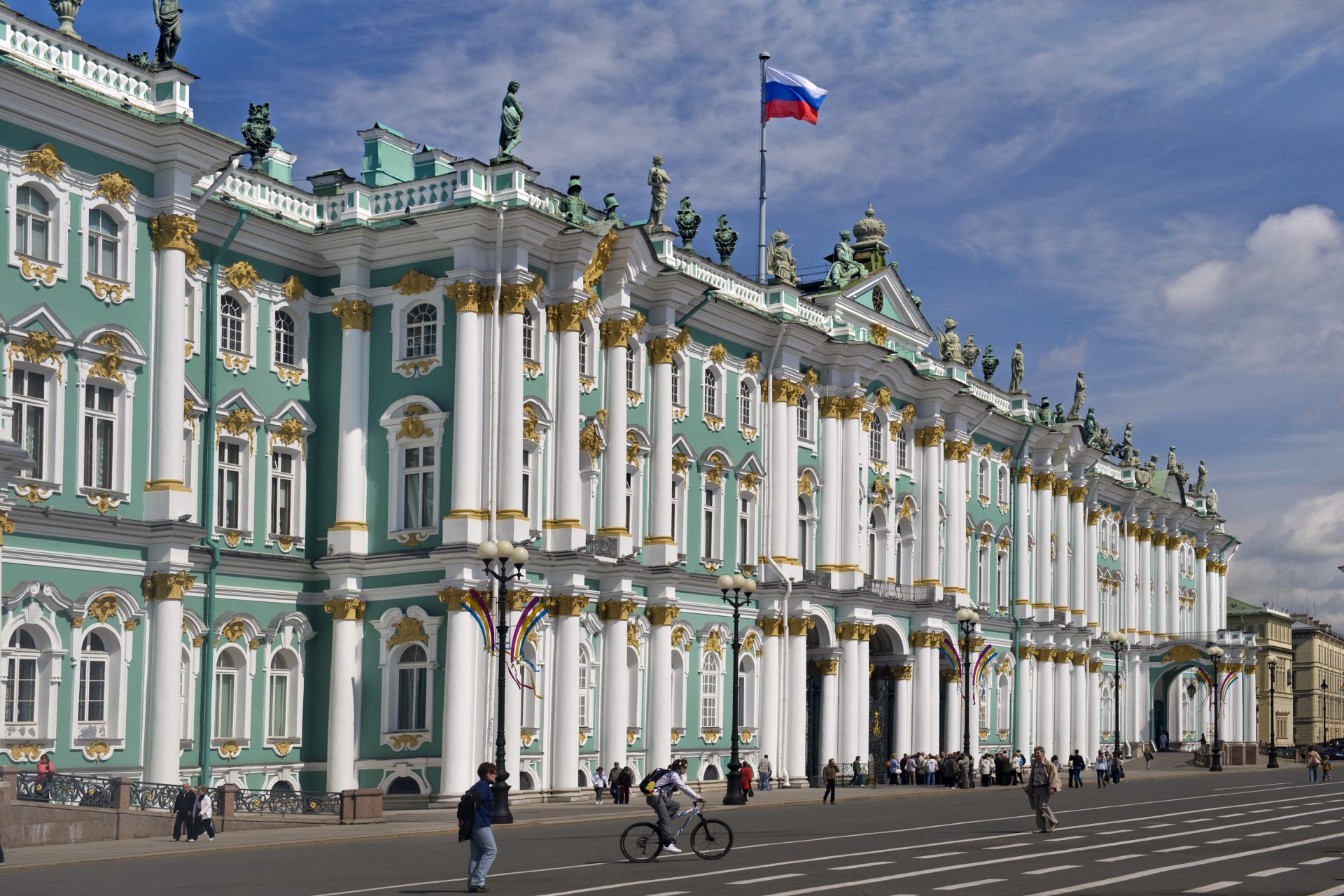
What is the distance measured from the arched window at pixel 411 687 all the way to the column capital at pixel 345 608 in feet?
5.37

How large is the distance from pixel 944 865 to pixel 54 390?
2318 centimetres

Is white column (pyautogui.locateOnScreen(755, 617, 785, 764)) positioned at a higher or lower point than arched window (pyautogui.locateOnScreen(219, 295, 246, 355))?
lower

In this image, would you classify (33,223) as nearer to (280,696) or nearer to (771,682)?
(280,696)

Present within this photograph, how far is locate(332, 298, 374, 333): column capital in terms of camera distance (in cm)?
5062

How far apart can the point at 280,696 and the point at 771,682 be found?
18.8 m

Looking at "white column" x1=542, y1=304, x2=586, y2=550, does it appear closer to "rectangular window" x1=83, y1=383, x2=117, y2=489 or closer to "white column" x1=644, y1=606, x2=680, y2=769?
"white column" x1=644, y1=606, x2=680, y2=769

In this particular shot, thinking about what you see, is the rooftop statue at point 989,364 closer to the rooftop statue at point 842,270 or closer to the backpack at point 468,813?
the rooftop statue at point 842,270

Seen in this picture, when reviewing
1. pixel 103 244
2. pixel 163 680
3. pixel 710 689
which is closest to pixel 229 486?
pixel 163 680

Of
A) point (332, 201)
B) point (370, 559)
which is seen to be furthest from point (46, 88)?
point (370, 559)

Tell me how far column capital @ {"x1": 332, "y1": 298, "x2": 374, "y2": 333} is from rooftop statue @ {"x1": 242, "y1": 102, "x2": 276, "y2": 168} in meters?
4.56

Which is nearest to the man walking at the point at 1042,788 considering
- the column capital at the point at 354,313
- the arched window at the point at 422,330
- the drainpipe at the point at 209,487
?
the drainpipe at the point at 209,487

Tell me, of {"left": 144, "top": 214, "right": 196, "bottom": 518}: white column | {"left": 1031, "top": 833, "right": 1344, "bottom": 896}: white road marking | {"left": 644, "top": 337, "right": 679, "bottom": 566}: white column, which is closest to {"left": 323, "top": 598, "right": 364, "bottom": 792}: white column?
{"left": 144, "top": 214, "right": 196, "bottom": 518}: white column

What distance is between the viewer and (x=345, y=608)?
162 feet

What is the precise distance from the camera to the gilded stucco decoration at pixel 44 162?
40375mm
